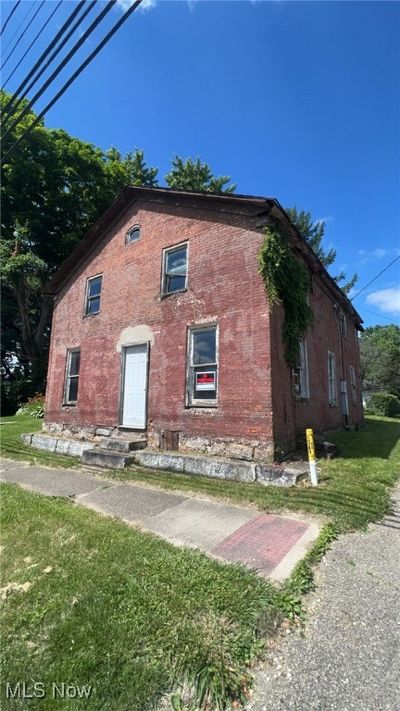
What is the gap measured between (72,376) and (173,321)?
5.14m

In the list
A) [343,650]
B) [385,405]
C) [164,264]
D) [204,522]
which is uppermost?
[164,264]

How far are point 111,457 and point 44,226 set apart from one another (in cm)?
1880

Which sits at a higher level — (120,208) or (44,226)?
(44,226)

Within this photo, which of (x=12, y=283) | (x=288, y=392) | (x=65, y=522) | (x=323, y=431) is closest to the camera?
(x=65, y=522)

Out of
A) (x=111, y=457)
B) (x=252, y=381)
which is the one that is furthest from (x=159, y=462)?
(x=252, y=381)

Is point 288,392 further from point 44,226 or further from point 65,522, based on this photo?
point 44,226

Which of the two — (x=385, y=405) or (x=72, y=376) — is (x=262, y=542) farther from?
(x=385, y=405)

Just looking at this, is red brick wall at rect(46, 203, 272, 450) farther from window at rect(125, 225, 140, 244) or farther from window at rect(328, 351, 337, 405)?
window at rect(328, 351, 337, 405)

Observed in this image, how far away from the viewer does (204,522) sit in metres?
4.88

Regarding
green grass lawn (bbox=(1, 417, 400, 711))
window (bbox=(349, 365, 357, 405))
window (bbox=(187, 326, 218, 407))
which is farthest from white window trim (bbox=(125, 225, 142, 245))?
window (bbox=(349, 365, 357, 405))

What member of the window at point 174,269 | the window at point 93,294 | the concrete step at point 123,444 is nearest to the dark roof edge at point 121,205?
the window at point 93,294

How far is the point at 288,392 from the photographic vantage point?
8.61m

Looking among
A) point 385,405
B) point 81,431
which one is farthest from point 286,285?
point 385,405

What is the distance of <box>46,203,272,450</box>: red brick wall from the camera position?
821 centimetres
